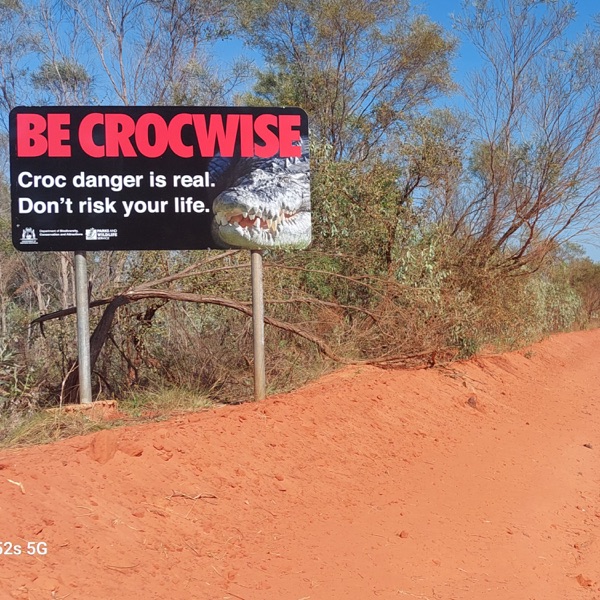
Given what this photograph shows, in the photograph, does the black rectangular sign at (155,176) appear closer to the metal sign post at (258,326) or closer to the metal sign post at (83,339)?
the metal sign post at (258,326)

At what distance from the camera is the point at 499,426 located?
1013 cm

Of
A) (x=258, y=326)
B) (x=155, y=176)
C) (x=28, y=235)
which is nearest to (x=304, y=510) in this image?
(x=258, y=326)

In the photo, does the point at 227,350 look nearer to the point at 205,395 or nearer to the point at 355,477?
the point at 205,395

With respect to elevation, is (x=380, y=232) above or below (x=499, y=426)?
above

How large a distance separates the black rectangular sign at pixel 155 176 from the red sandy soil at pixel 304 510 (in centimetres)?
207

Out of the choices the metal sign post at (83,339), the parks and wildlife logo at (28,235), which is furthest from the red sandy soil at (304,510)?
the parks and wildlife logo at (28,235)

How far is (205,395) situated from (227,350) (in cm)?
123

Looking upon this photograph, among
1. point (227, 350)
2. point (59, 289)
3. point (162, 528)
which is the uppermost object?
point (59, 289)

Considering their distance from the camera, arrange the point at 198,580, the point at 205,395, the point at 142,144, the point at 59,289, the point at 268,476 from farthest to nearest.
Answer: the point at 59,289, the point at 205,395, the point at 142,144, the point at 268,476, the point at 198,580

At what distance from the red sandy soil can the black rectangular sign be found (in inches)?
81.7

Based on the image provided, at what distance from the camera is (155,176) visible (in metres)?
7.71

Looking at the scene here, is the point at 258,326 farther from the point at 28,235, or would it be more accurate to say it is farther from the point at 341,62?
the point at 341,62

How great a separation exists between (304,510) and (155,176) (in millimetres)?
3870

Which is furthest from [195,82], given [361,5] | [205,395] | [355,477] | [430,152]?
[355,477]
